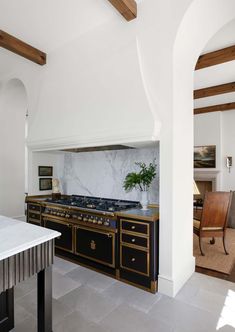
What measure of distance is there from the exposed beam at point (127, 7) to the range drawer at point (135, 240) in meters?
2.62

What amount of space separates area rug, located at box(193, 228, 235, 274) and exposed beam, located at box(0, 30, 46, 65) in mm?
4163

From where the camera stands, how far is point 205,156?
7.04 meters

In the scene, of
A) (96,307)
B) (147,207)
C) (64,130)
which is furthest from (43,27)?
(96,307)

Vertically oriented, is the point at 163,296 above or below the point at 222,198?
below

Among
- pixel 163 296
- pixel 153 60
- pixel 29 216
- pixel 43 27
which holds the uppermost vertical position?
pixel 43 27

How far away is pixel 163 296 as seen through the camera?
7.72ft

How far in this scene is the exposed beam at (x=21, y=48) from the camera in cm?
326

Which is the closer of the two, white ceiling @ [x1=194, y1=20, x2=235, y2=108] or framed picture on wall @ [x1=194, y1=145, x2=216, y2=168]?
white ceiling @ [x1=194, y1=20, x2=235, y2=108]

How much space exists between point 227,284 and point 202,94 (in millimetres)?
4279

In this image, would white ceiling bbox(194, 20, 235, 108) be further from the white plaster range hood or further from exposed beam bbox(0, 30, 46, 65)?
exposed beam bbox(0, 30, 46, 65)

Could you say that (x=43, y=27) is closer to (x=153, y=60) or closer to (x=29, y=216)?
(x=153, y=60)

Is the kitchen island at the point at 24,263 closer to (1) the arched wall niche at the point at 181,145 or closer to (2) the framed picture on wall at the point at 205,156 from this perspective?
(1) the arched wall niche at the point at 181,145

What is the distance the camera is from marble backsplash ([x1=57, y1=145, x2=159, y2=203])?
3.31 m

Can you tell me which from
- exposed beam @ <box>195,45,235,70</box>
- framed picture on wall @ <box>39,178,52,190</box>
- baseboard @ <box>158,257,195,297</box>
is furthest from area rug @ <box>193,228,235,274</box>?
exposed beam @ <box>195,45,235,70</box>
